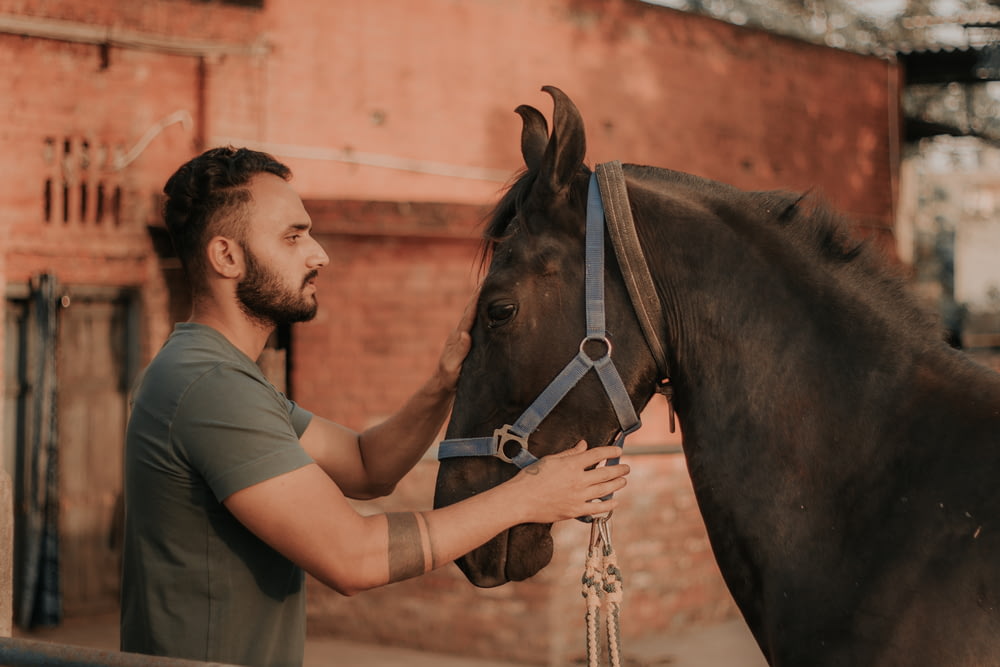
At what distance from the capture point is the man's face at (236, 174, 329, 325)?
7.72ft

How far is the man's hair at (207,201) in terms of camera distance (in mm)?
2332

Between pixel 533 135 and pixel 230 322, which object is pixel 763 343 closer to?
pixel 533 135

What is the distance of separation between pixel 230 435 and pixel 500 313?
2.04ft

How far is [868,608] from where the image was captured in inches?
75.9

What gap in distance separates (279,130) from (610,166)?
7.81m

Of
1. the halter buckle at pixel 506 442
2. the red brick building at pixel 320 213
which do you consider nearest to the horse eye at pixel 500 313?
the halter buckle at pixel 506 442

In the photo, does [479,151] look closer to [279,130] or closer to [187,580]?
[279,130]

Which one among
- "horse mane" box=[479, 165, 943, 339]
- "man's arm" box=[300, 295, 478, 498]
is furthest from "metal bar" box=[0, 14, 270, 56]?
"horse mane" box=[479, 165, 943, 339]

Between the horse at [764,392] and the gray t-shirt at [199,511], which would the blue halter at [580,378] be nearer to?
the horse at [764,392]

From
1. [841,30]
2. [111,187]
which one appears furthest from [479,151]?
[841,30]

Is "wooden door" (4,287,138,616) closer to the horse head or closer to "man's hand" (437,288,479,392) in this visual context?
"man's hand" (437,288,479,392)

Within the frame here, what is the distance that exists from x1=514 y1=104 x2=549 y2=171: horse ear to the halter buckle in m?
0.64

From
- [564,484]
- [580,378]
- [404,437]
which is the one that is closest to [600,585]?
[564,484]

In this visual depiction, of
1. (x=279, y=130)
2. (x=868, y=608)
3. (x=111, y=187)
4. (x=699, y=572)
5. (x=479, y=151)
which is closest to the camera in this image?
(x=868, y=608)
